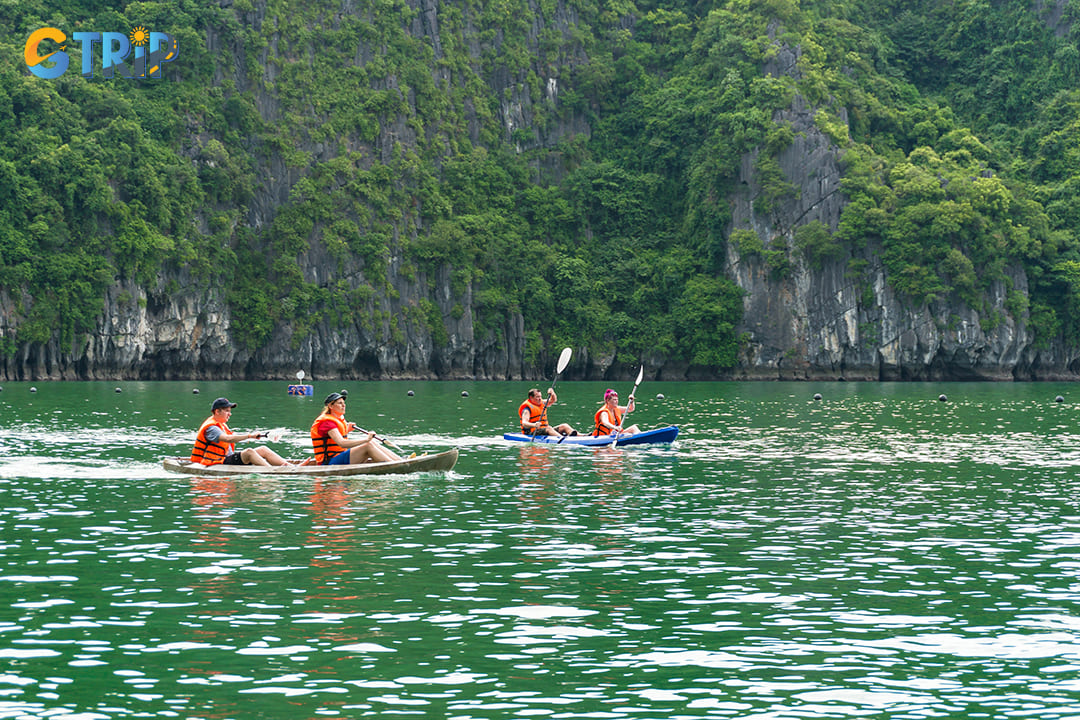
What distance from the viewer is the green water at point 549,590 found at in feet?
32.9

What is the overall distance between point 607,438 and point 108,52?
75.6 meters

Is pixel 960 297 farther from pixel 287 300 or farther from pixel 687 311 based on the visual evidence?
pixel 287 300

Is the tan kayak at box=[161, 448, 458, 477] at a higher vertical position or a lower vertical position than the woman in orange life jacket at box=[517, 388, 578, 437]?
lower

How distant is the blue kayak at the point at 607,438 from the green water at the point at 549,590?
9.02ft

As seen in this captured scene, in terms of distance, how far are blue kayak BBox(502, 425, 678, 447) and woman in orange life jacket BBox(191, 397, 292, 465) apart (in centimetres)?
1009

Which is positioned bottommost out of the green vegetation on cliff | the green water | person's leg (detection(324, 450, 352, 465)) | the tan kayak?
the green water

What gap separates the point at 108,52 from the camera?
313 feet

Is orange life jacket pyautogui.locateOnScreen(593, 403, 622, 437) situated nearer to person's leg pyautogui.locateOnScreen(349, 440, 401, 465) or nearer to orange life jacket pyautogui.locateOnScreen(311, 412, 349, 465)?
person's leg pyautogui.locateOnScreen(349, 440, 401, 465)

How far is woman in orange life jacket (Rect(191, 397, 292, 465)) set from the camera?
80.0ft

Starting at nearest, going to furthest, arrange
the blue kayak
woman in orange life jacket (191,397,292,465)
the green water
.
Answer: the green water < woman in orange life jacket (191,397,292,465) < the blue kayak

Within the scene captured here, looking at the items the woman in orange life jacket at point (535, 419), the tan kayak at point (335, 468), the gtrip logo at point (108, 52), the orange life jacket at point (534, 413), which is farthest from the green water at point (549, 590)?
the gtrip logo at point (108, 52)

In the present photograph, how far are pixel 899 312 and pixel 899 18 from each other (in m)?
44.3

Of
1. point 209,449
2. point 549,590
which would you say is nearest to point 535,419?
point 209,449

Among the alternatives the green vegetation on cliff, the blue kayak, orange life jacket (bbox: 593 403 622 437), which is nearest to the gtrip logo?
the green vegetation on cliff
